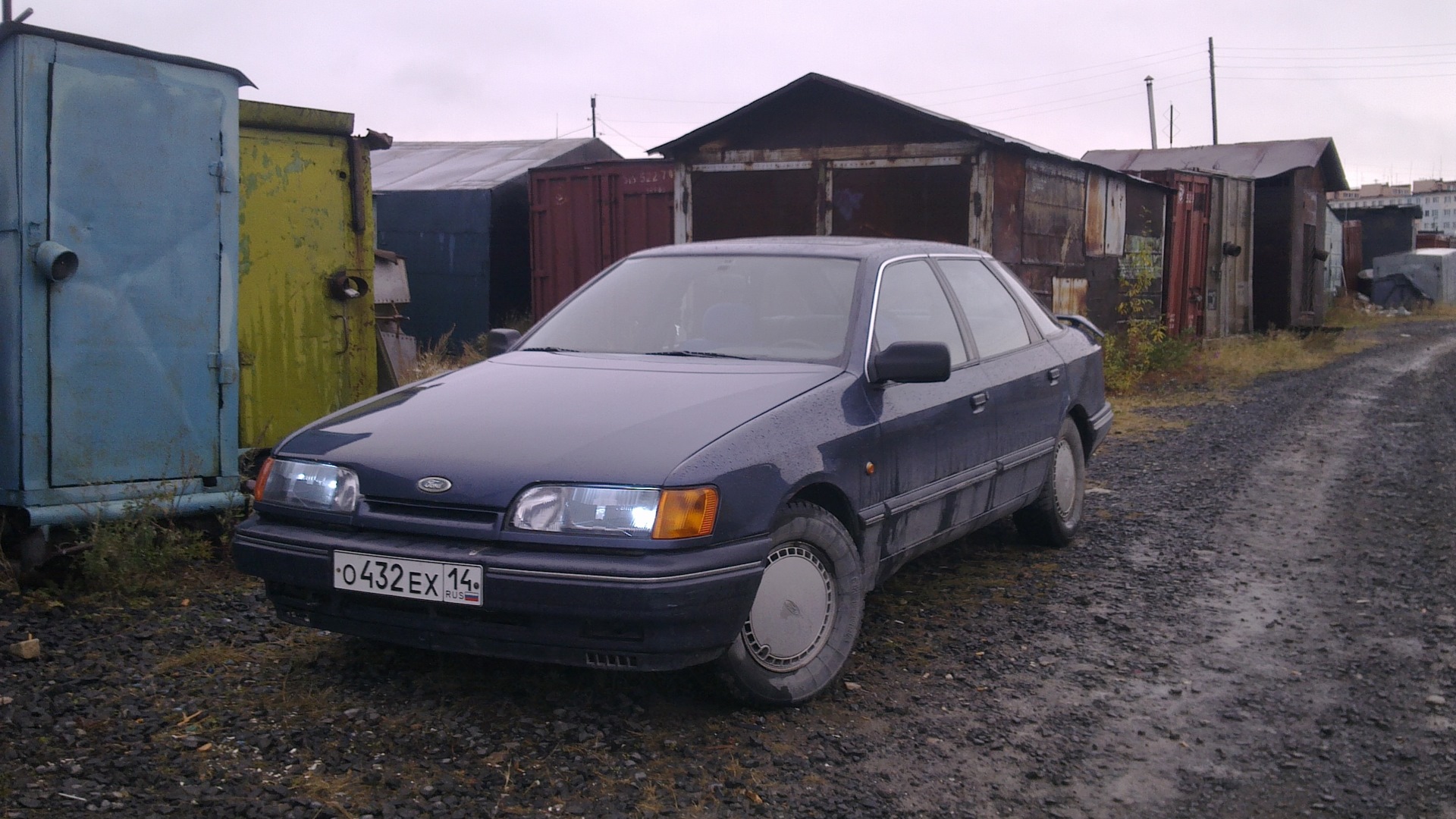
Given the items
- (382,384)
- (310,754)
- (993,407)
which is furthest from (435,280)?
(310,754)

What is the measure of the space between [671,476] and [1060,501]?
316 centimetres

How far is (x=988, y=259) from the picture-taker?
574 centimetres

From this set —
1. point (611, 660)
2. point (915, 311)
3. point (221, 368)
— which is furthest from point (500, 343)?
point (611, 660)

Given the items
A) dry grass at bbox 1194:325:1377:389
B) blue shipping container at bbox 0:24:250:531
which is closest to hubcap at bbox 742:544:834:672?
blue shipping container at bbox 0:24:250:531

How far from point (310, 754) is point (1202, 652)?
9.77 ft

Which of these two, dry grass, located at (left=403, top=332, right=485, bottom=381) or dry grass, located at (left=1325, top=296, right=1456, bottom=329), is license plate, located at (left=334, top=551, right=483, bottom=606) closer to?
dry grass, located at (left=403, top=332, right=485, bottom=381)

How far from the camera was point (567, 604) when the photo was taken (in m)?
3.10

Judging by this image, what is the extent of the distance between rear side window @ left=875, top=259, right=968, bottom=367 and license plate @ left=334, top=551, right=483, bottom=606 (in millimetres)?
1777

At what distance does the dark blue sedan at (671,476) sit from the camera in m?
3.16

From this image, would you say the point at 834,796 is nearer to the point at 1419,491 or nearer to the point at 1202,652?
the point at 1202,652

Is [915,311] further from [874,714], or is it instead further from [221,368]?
[221,368]

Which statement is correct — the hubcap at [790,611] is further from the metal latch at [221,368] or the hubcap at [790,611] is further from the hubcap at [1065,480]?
the metal latch at [221,368]

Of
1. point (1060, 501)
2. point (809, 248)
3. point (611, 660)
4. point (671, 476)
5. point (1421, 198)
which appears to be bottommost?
point (611, 660)

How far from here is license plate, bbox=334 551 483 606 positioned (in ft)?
10.5
